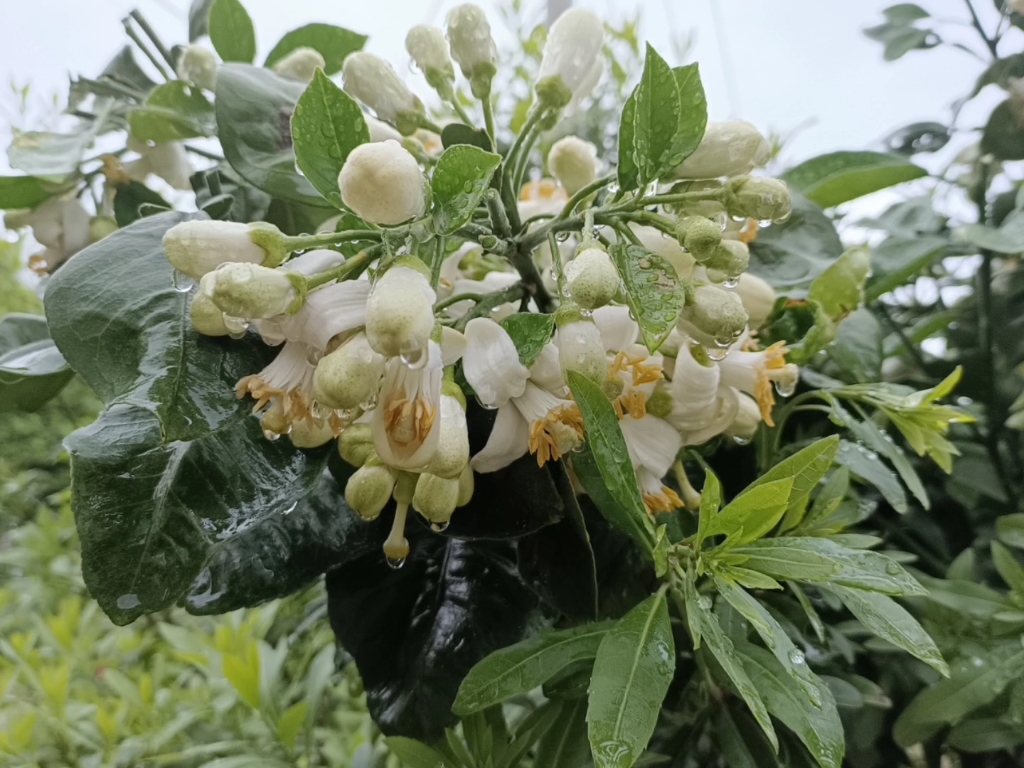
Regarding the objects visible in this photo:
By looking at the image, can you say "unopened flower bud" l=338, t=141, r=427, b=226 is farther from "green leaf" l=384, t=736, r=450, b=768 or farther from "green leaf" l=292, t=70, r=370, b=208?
"green leaf" l=384, t=736, r=450, b=768

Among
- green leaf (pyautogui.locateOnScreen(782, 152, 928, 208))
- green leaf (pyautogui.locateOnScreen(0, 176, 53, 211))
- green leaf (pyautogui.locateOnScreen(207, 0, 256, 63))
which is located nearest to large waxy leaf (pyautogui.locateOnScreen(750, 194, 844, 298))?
green leaf (pyautogui.locateOnScreen(782, 152, 928, 208))

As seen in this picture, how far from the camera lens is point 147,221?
32 cm

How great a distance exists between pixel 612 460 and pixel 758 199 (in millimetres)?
129

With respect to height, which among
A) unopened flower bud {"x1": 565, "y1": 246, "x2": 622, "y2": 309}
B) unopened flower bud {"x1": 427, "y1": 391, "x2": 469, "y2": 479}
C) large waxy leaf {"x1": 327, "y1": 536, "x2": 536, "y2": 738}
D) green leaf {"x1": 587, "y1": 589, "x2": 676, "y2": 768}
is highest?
unopened flower bud {"x1": 565, "y1": 246, "x2": 622, "y2": 309}

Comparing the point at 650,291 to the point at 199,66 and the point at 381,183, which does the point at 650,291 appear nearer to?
the point at 381,183

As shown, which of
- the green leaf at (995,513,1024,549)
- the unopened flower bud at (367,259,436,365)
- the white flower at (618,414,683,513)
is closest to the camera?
the unopened flower bud at (367,259,436,365)

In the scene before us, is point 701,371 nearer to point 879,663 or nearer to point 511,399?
point 511,399

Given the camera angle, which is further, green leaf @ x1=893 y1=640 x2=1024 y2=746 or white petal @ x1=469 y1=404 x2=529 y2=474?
green leaf @ x1=893 y1=640 x2=1024 y2=746

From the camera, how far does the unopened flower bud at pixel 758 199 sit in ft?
0.93

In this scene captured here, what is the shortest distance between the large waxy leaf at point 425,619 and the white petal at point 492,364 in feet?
0.49

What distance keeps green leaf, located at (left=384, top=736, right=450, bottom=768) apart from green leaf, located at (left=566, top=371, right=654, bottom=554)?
0.55 feet

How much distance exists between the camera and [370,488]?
0.29 metres

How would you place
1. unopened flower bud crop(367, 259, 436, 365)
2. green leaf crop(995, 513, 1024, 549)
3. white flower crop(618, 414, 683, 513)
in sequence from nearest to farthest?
unopened flower bud crop(367, 259, 436, 365), white flower crop(618, 414, 683, 513), green leaf crop(995, 513, 1024, 549)

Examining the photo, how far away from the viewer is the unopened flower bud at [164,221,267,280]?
0.26 metres
